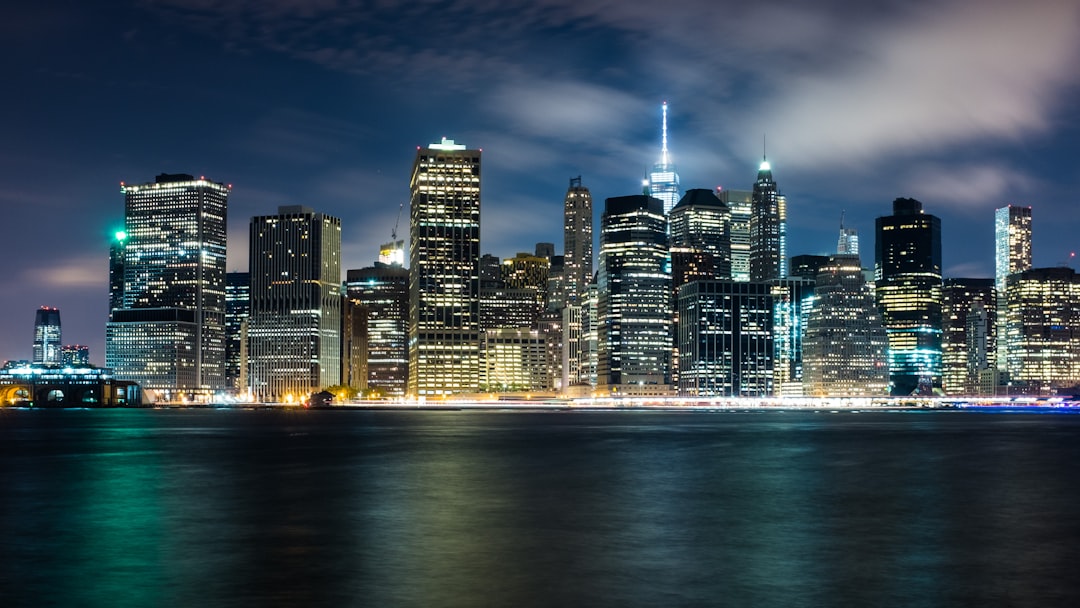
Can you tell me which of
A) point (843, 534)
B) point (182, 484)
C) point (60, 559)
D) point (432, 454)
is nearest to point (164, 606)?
point (60, 559)

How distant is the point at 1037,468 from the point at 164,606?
7488 centimetres

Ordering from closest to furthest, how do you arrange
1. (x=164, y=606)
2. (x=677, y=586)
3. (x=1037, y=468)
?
(x=164, y=606) → (x=677, y=586) → (x=1037, y=468)

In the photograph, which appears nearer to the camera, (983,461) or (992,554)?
(992,554)

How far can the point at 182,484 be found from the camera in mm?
68438

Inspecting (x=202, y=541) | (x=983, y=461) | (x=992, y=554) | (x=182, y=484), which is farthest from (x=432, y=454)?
(x=992, y=554)

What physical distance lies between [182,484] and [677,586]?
1698 inches

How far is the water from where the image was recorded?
110ft

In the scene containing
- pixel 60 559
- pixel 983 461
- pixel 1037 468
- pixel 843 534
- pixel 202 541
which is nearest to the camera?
pixel 60 559

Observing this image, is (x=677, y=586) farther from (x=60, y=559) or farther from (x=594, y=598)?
(x=60, y=559)

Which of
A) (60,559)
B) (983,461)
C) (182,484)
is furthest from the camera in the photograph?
(983,461)

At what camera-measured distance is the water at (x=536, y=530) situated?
3353 centimetres

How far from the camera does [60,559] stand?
3928 cm

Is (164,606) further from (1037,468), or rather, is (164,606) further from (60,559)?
(1037,468)

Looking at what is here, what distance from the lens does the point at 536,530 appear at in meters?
47.1
